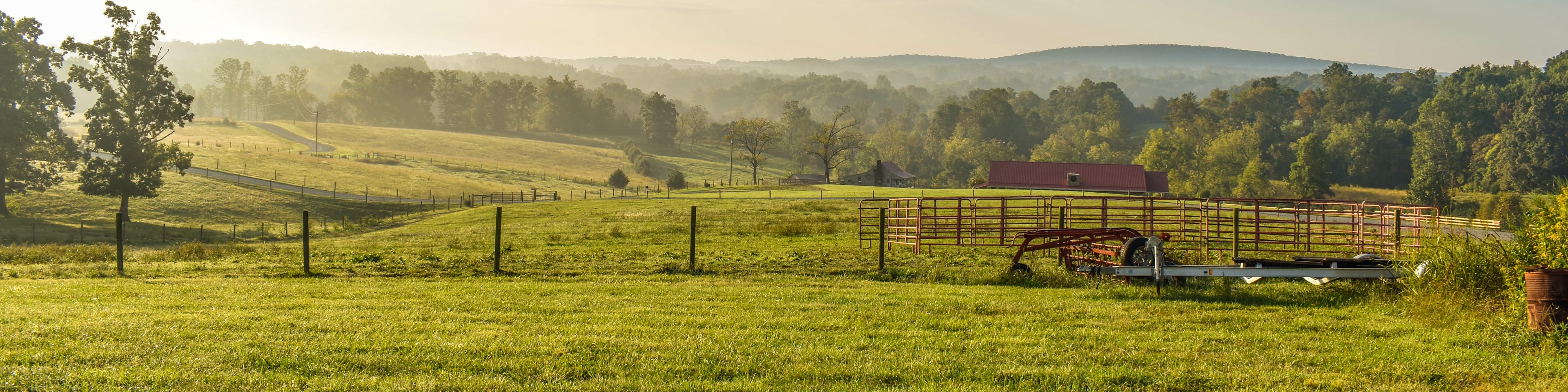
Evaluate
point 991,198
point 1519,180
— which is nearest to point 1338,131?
point 1519,180

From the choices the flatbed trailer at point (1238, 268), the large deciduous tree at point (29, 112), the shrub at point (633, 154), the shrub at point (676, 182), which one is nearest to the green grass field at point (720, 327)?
the flatbed trailer at point (1238, 268)

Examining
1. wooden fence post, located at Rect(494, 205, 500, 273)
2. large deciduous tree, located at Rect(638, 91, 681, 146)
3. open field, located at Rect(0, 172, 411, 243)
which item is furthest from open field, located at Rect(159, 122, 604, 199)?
wooden fence post, located at Rect(494, 205, 500, 273)

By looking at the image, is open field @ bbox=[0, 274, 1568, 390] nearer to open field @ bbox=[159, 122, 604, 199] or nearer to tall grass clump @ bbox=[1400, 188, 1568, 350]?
tall grass clump @ bbox=[1400, 188, 1568, 350]

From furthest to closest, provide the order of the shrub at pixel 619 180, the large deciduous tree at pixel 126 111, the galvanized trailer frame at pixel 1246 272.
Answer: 1. the shrub at pixel 619 180
2. the large deciduous tree at pixel 126 111
3. the galvanized trailer frame at pixel 1246 272

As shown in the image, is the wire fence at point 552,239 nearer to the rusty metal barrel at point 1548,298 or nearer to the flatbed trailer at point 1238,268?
the flatbed trailer at point 1238,268

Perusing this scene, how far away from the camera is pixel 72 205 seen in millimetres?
55656

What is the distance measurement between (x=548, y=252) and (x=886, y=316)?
14.1 m

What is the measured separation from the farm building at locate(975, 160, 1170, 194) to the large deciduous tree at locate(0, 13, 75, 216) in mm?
75131

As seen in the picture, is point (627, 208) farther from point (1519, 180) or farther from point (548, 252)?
point (1519, 180)

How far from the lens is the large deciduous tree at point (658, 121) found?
526ft

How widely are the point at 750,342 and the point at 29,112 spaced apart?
6911 centimetres

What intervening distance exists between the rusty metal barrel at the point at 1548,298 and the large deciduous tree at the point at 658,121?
15481 cm

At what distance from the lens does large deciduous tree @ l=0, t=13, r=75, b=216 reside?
179 ft

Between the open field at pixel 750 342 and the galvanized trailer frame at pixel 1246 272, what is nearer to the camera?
the open field at pixel 750 342
